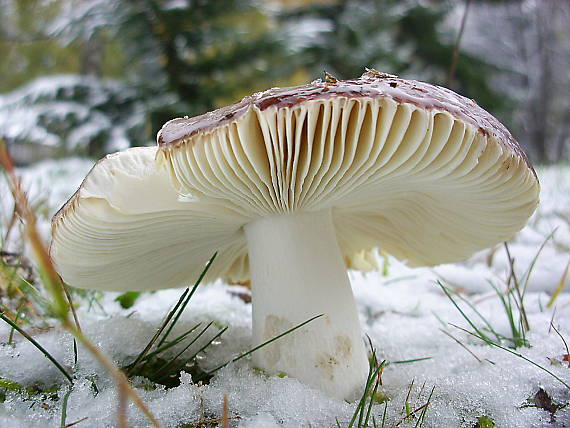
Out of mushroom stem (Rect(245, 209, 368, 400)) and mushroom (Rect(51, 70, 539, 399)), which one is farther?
mushroom stem (Rect(245, 209, 368, 400))

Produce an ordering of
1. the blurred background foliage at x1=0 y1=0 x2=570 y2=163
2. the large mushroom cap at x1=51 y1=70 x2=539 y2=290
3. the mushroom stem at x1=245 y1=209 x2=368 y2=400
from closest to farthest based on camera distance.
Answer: the large mushroom cap at x1=51 y1=70 x2=539 y2=290 → the mushroom stem at x1=245 y1=209 x2=368 y2=400 → the blurred background foliage at x1=0 y1=0 x2=570 y2=163

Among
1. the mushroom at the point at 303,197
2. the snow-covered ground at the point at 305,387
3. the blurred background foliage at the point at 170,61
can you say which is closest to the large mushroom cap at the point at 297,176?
the mushroom at the point at 303,197

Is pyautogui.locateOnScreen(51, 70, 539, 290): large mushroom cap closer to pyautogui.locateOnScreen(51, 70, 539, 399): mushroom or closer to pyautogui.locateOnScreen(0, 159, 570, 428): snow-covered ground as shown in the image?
pyautogui.locateOnScreen(51, 70, 539, 399): mushroom

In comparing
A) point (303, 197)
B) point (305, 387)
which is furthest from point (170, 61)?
point (305, 387)

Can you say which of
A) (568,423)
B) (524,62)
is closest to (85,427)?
(568,423)

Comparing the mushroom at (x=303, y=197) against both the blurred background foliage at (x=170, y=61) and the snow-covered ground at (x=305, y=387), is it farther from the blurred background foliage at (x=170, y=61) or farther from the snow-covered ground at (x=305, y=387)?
the blurred background foliage at (x=170, y=61)

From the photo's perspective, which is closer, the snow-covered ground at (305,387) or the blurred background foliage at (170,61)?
the snow-covered ground at (305,387)

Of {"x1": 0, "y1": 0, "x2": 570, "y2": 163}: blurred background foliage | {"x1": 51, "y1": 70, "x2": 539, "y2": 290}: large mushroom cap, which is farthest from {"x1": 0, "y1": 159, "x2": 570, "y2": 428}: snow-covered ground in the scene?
{"x1": 0, "y1": 0, "x2": 570, "y2": 163}: blurred background foliage

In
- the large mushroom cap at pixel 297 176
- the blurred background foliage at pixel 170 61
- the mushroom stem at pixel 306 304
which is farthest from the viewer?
the blurred background foliage at pixel 170 61
